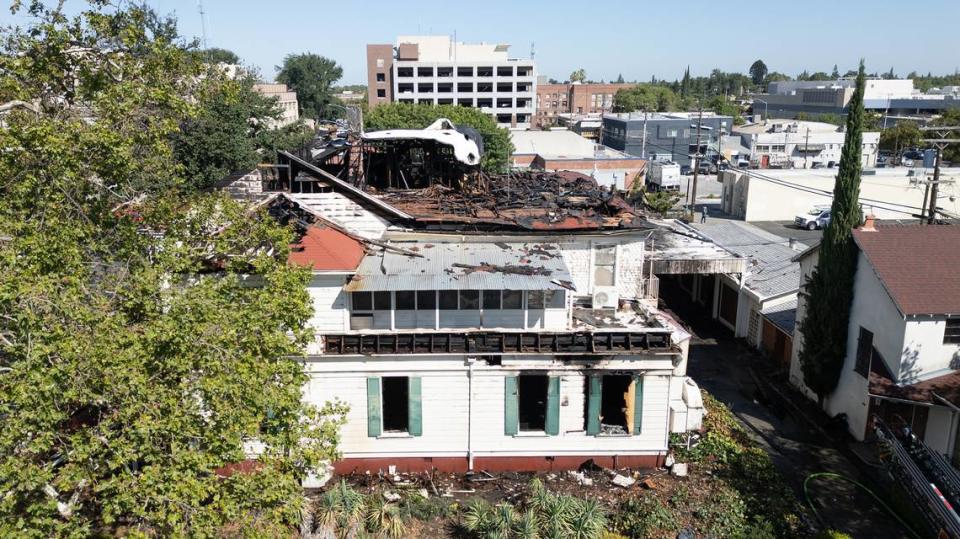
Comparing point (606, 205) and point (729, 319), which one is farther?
point (729, 319)

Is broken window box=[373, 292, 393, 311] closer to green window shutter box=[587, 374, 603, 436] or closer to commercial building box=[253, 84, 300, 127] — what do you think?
green window shutter box=[587, 374, 603, 436]

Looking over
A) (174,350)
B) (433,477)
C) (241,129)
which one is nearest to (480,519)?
(433,477)

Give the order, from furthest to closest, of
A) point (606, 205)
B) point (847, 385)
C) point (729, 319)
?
point (729, 319)
point (606, 205)
point (847, 385)

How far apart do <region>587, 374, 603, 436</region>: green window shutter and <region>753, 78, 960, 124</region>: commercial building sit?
113 m

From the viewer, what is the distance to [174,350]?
38.1 feet

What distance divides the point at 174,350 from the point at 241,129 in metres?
31.1

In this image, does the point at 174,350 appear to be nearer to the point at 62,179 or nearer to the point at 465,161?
the point at 62,179

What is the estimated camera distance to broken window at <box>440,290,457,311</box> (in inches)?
767

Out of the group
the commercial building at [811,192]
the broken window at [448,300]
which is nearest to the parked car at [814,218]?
the commercial building at [811,192]

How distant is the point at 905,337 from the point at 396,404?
13932 mm

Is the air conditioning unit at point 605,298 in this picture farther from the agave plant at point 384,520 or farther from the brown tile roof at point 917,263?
the agave plant at point 384,520

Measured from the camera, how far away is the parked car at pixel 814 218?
47.9 m

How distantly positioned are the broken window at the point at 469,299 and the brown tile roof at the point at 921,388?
1109 cm

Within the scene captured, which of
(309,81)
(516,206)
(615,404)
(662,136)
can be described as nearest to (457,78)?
(309,81)
